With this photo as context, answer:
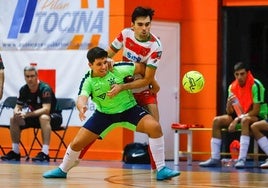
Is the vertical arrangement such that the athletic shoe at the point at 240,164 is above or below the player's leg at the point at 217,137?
below

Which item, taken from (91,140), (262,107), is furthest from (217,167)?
(91,140)

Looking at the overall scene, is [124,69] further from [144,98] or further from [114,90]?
[144,98]

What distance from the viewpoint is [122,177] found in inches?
516

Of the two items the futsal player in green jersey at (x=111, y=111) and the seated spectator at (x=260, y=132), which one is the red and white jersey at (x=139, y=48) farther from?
the seated spectator at (x=260, y=132)

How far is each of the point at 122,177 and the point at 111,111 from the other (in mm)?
1606

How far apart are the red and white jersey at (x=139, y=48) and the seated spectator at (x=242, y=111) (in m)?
4.42

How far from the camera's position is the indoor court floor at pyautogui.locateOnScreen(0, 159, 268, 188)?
449 inches

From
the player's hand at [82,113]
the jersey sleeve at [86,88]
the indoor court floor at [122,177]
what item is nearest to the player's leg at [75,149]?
the indoor court floor at [122,177]

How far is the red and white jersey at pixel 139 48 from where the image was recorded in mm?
12320

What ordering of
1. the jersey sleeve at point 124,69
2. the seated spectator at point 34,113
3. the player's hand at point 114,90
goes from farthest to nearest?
the seated spectator at point 34,113
the jersey sleeve at point 124,69
the player's hand at point 114,90

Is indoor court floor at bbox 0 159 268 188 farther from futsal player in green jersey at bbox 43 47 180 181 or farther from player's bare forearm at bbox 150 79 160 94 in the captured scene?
player's bare forearm at bbox 150 79 160 94

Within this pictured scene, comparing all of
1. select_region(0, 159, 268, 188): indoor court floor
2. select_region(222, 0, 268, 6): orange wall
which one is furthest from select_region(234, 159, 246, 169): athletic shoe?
select_region(222, 0, 268, 6): orange wall

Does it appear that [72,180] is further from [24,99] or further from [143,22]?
[24,99]

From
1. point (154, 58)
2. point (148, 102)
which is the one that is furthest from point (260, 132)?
point (154, 58)
